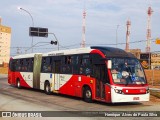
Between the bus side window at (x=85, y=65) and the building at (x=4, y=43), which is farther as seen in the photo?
the building at (x=4, y=43)

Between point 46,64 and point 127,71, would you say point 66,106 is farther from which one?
point 46,64

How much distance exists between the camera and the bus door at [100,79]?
55.7ft

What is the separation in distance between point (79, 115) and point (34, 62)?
1392 centimetres

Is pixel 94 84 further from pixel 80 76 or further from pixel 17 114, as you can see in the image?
pixel 17 114

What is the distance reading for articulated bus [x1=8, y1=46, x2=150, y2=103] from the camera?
645 inches

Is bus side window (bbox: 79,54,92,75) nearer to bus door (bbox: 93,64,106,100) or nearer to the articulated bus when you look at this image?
the articulated bus

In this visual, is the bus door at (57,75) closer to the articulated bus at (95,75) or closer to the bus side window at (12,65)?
the articulated bus at (95,75)

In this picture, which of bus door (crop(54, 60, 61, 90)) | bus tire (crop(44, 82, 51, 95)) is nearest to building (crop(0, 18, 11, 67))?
bus tire (crop(44, 82, 51, 95))

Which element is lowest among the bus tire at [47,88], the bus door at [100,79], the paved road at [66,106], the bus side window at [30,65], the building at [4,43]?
the paved road at [66,106]

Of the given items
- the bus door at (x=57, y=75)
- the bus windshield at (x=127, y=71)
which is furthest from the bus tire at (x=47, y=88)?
the bus windshield at (x=127, y=71)

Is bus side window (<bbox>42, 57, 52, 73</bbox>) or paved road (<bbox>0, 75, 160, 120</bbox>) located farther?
bus side window (<bbox>42, 57, 52, 73</bbox>)

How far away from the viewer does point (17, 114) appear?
13266mm

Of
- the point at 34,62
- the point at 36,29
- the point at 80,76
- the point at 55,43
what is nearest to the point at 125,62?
the point at 80,76

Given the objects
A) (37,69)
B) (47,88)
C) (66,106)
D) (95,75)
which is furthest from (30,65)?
(66,106)
